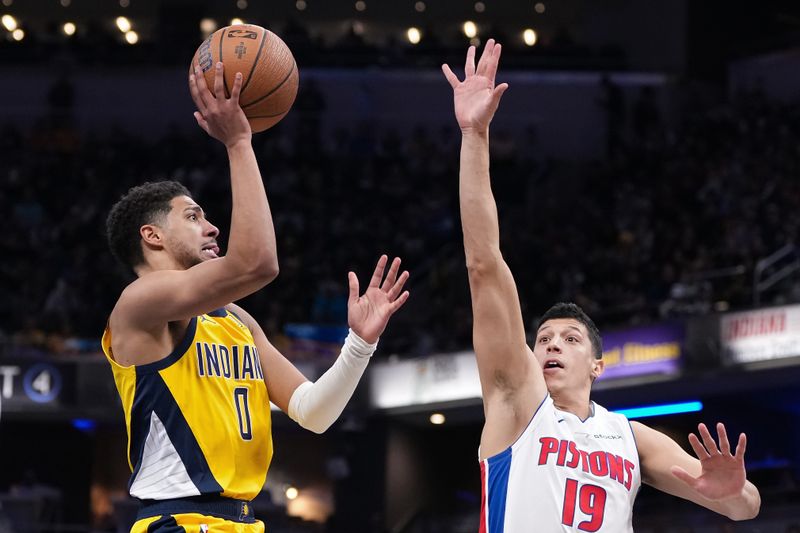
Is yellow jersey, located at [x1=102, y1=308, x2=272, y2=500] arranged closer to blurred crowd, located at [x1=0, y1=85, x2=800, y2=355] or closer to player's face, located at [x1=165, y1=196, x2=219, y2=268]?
player's face, located at [x1=165, y1=196, x2=219, y2=268]

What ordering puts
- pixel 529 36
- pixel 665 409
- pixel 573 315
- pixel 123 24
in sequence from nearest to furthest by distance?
pixel 573 315 < pixel 665 409 < pixel 529 36 < pixel 123 24

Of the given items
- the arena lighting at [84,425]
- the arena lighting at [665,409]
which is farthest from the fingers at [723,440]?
the arena lighting at [84,425]

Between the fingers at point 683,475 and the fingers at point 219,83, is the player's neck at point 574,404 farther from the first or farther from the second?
the fingers at point 219,83

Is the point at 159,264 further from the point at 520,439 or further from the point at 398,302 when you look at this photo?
the point at 520,439

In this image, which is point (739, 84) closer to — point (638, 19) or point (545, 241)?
point (638, 19)

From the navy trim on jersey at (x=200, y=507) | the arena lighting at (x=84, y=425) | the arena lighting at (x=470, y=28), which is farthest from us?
the arena lighting at (x=470, y=28)

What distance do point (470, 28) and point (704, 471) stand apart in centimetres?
2477

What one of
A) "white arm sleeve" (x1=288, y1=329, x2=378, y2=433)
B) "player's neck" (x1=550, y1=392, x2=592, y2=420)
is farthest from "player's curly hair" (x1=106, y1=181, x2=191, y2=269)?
"player's neck" (x1=550, y1=392, x2=592, y2=420)

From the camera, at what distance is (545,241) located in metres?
19.9

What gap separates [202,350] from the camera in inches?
169

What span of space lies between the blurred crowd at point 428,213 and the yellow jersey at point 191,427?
35.2ft

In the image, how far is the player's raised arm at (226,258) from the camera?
387 cm

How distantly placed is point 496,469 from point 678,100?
21.1m

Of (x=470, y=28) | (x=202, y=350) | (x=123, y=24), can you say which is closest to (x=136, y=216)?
(x=202, y=350)
